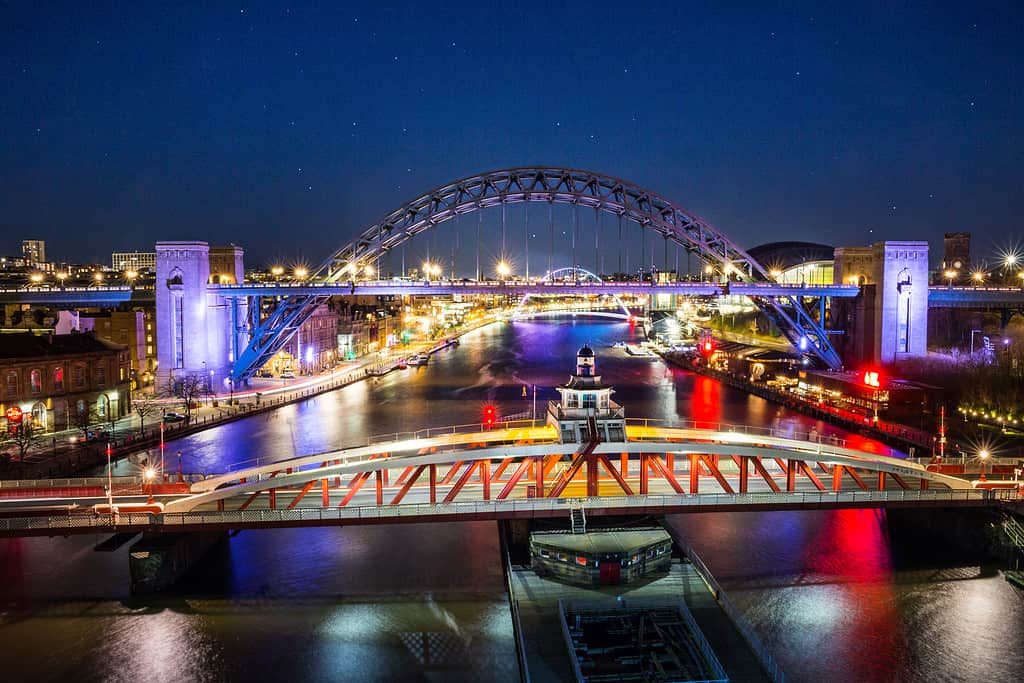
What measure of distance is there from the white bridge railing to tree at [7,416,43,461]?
942 cm

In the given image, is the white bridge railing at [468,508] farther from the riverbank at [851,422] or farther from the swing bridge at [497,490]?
the riverbank at [851,422]

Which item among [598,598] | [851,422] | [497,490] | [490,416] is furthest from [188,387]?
[851,422]

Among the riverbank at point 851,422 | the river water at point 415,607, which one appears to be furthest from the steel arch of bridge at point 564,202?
the river water at point 415,607

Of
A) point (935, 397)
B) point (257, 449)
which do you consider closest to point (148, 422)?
point (257, 449)

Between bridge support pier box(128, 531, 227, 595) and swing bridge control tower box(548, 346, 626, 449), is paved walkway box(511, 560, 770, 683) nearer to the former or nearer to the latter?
swing bridge control tower box(548, 346, 626, 449)

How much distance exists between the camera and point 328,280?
4019 cm

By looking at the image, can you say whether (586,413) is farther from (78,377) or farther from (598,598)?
(78,377)

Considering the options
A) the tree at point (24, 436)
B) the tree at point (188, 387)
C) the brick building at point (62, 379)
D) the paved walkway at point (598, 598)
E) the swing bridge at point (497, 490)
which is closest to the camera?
the paved walkway at point (598, 598)

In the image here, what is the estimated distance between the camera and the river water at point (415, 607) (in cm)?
1259

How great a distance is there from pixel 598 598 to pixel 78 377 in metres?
22.5

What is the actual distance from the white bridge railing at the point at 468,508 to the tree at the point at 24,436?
30.9 feet

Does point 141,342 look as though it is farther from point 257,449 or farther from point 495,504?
point 495,504

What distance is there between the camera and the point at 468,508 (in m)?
14.9

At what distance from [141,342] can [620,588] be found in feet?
107
